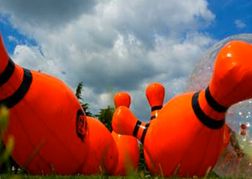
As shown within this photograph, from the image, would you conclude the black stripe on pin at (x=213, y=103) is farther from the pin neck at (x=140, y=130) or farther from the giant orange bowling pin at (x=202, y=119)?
the pin neck at (x=140, y=130)

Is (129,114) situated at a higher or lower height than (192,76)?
lower

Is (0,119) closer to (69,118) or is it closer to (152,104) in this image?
(69,118)

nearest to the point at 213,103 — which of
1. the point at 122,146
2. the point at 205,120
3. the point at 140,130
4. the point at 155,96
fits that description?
the point at 205,120

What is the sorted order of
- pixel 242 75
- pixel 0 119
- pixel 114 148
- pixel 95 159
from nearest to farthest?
pixel 0 119
pixel 242 75
pixel 95 159
pixel 114 148

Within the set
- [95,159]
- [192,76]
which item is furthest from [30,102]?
[192,76]

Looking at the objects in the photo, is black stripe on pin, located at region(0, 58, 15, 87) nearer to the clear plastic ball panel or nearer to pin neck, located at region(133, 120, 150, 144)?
pin neck, located at region(133, 120, 150, 144)

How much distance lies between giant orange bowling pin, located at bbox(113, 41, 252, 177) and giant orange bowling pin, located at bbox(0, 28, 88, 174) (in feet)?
2.91

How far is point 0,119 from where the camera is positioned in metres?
0.32

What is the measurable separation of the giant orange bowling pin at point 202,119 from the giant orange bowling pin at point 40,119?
887 millimetres

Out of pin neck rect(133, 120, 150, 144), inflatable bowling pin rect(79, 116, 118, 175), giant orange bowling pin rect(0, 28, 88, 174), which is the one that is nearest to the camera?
giant orange bowling pin rect(0, 28, 88, 174)

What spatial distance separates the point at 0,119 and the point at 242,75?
9.35 feet

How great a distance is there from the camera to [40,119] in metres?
3.20

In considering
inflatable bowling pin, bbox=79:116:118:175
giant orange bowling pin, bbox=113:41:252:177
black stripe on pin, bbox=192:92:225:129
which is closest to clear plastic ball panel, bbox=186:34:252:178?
giant orange bowling pin, bbox=113:41:252:177

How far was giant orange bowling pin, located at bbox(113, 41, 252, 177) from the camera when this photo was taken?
2.97 m
